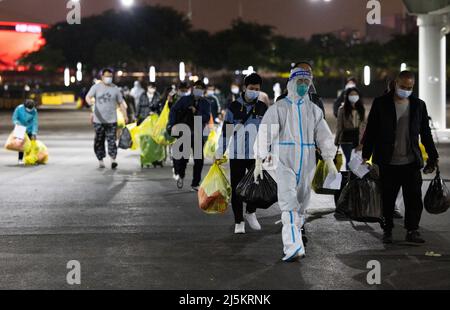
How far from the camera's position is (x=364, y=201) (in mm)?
8594

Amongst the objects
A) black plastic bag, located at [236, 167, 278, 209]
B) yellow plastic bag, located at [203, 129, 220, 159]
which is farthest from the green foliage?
black plastic bag, located at [236, 167, 278, 209]

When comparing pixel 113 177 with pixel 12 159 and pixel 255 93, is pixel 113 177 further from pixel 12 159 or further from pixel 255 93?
pixel 255 93

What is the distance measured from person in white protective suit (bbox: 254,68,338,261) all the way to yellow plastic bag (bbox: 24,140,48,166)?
1053 cm

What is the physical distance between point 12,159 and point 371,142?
11901 millimetres

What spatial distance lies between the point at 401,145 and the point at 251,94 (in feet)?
5.67

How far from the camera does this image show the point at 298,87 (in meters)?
7.84

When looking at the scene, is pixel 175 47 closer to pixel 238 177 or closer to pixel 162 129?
pixel 162 129

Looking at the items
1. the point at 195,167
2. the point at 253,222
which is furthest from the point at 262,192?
the point at 195,167

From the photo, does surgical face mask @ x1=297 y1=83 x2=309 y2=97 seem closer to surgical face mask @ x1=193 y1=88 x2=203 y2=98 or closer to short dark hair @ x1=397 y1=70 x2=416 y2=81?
short dark hair @ x1=397 y1=70 x2=416 y2=81

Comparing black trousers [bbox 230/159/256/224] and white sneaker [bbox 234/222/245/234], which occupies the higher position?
black trousers [bbox 230/159/256/224]

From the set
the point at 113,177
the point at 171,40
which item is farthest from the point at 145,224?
the point at 171,40

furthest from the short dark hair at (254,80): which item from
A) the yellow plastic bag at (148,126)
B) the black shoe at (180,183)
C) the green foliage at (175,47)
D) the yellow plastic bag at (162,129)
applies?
the green foliage at (175,47)

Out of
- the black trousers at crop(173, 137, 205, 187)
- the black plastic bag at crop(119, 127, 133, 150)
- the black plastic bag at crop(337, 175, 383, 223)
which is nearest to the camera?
the black plastic bag at crop(337, 175, 383, 223)

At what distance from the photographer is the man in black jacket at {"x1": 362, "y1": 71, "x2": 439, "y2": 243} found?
855 cm
